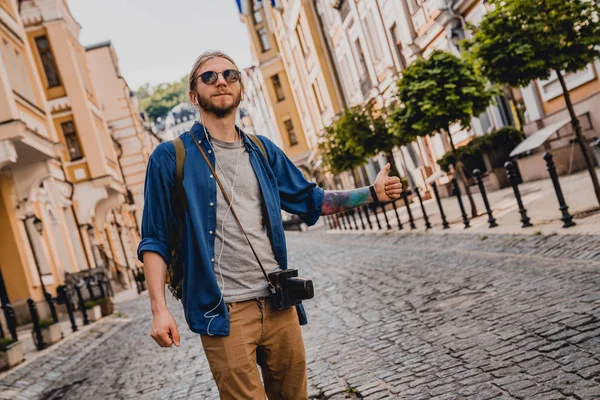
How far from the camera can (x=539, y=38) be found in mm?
9727

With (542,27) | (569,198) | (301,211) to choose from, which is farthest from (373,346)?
(569,198)

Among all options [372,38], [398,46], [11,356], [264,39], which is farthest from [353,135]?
[264,39]

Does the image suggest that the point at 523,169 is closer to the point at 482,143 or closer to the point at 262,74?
A: the point at 482,143

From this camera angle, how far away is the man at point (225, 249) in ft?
8.68

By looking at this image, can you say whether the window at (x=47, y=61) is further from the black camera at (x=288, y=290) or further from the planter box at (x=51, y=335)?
the black camera at (x=288, y=290)

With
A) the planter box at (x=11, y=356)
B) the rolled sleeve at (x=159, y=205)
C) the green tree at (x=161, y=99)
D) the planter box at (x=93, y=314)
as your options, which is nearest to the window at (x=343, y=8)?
the planter box at (x=93, y=314)

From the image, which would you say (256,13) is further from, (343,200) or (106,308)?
(343,200)

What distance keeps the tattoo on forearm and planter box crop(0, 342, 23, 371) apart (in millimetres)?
8740

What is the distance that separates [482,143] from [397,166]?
37.3ft

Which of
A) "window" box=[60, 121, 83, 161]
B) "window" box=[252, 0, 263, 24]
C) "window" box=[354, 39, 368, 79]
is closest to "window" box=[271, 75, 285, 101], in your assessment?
"window" box=[252, 0, 263, 24]

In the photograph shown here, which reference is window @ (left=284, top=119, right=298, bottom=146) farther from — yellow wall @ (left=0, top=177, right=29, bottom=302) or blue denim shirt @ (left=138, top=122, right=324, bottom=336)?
blue denim shirt @ (left=138, top=122, right=324, bottom=336)

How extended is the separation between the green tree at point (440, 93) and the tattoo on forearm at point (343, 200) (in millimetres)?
11308

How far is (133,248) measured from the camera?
146ft

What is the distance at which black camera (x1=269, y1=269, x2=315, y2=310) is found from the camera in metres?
2.72
